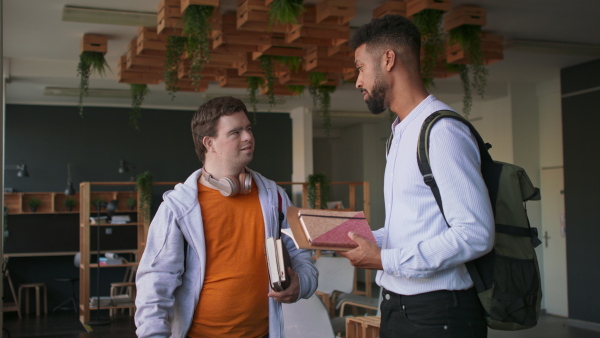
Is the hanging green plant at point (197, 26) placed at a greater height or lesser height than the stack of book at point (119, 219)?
greater

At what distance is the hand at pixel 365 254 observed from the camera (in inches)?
71.4

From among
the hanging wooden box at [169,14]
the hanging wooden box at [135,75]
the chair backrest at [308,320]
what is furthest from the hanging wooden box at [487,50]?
the chair backrest at [308,320]

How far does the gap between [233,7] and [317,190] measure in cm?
522

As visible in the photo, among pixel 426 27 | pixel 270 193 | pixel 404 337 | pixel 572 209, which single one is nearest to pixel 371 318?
pixel 426 27

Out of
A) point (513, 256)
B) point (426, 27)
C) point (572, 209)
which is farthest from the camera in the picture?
point (572, 209)

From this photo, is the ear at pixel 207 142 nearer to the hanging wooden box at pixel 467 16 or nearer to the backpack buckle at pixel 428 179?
the backpack buckle at pixel 428 179

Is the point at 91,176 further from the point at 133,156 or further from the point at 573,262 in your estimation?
the point at 573,262

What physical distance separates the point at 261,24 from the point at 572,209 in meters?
6.04

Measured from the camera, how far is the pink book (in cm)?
184

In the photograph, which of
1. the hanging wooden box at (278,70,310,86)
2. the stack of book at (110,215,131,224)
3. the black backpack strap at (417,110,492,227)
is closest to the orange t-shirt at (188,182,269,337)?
the black backpack strap at (417,110,492,227)

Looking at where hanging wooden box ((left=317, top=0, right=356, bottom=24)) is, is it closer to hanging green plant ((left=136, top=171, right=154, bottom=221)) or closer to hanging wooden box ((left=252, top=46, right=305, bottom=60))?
hanging wooden box ((left=252, top=46, right=305, bottom=60))

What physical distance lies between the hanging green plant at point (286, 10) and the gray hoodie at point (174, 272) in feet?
12.4

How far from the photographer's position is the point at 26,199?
12.2 meters

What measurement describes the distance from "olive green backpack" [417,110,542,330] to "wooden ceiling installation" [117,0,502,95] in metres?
4.43
